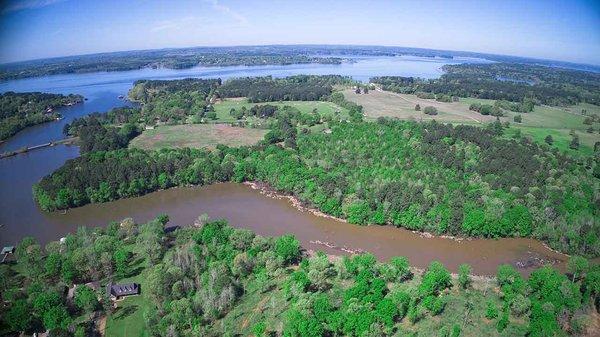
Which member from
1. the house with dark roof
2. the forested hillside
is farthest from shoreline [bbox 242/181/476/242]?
the house with dark roof

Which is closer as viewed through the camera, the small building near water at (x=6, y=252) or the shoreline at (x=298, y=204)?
the small building near water at (x=6, y=252)

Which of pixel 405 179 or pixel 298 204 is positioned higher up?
pixel 405 179

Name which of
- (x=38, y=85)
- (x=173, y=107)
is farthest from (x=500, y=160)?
(x=38, y=85)

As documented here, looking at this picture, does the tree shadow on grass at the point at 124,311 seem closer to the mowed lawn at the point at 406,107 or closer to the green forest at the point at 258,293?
the green forest at the point at 258,293

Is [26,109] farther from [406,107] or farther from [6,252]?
[406,107]

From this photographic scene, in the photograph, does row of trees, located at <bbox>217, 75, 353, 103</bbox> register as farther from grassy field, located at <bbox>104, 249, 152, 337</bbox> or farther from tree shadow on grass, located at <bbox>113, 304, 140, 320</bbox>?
tree shadow on grass, located at <bbox>113, 304, 140, 320</bbox>

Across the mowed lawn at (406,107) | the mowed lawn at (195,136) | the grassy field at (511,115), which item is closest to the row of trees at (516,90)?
the grassy field at (511,115)

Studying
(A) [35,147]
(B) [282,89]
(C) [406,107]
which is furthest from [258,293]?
(B) [282,89]
